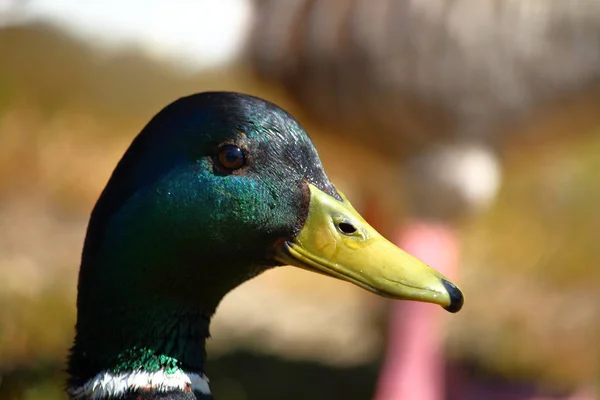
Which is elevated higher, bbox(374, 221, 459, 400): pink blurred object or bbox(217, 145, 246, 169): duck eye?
bbox(374, 221, 459, 400): pink blurred object

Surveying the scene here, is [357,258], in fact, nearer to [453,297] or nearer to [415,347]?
[453,297]

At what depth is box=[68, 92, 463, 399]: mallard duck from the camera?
1.41 metres

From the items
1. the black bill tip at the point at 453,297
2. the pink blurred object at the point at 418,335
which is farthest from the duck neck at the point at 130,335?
the pink blurred object at the point at 418,335

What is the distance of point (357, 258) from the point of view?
54.8 inches

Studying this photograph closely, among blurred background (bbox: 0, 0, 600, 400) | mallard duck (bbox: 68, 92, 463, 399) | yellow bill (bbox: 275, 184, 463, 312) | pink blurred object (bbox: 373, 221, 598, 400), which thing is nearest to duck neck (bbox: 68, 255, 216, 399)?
mallard duck (bbox: 68, 92, 463, 399)

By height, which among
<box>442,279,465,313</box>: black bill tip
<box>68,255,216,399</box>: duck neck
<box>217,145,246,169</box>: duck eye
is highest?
<box>217,145,246,169</box>: duck eye

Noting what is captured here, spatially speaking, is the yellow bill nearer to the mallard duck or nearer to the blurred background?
the mallard duck

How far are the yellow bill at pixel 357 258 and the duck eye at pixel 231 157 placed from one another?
112 millimetres

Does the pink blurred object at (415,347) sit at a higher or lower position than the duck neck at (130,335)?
higher

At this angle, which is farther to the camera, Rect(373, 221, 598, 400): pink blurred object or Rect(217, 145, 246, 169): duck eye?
Rect(373, 221, 598, 400): pink blurred object

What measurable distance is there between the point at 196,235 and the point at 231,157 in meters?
0.13

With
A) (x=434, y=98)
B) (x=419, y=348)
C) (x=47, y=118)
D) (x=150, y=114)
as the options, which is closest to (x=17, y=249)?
(x=47, y=118)

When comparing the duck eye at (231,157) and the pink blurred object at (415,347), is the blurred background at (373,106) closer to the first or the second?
the pink blurred object at (415,347)

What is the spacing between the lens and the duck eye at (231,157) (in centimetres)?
141
